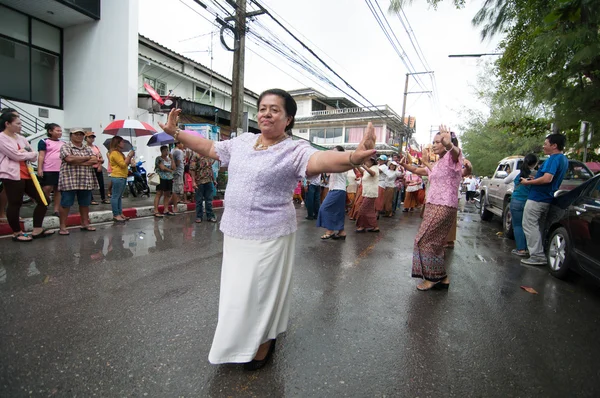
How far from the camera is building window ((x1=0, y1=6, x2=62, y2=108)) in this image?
1088 centimetres

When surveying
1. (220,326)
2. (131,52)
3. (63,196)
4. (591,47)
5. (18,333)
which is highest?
(131,52)

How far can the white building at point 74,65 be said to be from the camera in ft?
36.2

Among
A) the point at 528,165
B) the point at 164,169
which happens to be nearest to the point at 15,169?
the point at 164,169

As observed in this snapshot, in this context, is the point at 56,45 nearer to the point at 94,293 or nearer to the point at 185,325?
the point at 94,293

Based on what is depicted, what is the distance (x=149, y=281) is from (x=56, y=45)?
1347cm

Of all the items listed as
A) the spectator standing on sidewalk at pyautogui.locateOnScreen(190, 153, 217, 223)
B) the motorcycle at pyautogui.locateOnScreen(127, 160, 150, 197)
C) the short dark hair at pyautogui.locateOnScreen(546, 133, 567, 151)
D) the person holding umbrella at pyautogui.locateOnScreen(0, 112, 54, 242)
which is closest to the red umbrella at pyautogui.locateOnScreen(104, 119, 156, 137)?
the spectator standing on sidewalk at pyautogui.locateOnScreen(190, 153, 217, 223)

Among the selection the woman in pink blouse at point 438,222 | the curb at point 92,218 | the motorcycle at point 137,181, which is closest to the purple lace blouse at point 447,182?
the woman in pink blouse at point 438,222

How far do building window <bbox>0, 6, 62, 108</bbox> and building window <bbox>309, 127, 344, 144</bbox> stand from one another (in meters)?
23.4

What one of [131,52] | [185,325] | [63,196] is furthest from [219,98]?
[185,325]

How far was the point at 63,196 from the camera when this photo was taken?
532cm

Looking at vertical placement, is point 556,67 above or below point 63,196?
above

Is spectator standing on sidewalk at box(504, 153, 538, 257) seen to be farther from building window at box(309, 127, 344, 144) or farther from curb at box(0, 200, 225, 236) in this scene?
building window at box(309, 127, 344, 144)

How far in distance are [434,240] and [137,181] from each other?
32.7 feet

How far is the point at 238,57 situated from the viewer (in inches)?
404
